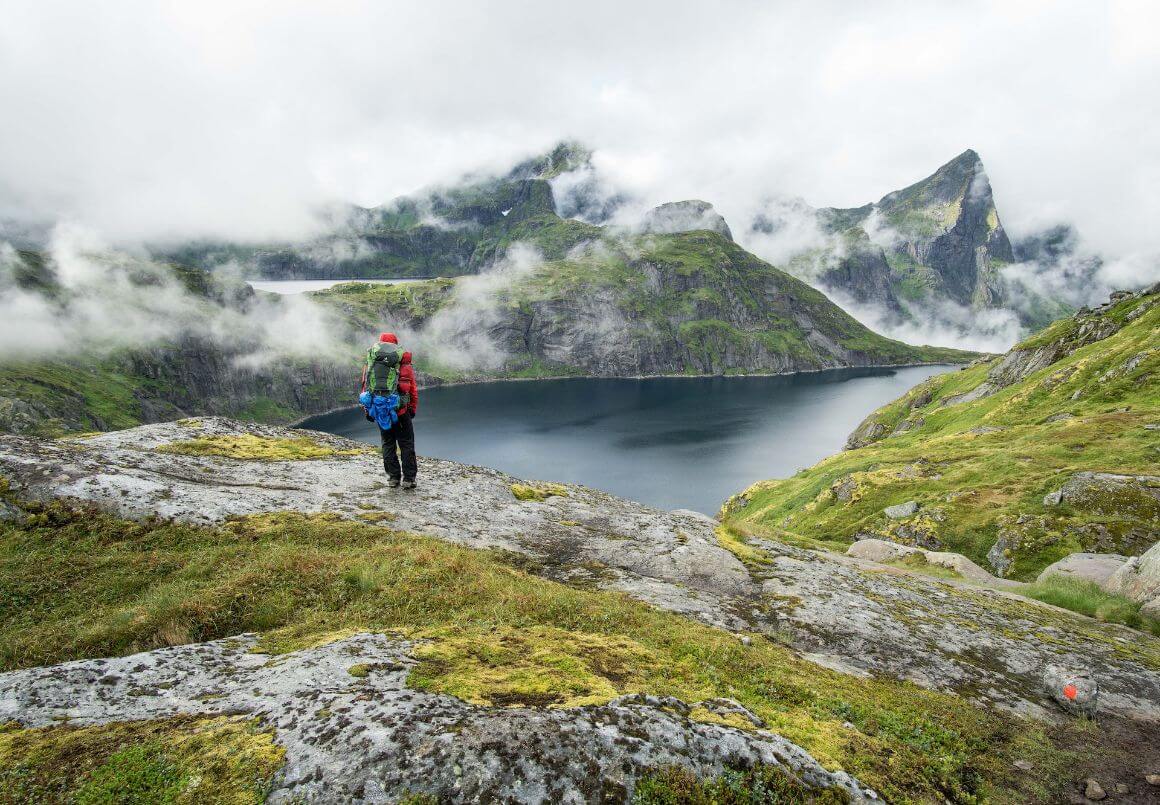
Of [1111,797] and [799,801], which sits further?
[1111,797]

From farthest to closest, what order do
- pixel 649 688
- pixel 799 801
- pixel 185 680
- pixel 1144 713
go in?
pixel 1144 713 → pixel 649 688 → pixel 185 680 → pixel 799 801

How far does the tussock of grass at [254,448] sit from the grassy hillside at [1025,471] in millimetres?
19082

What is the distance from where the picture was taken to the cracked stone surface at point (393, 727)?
4887 mm

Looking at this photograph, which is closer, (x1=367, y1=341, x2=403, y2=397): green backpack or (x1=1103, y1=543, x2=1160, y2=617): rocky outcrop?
(x1=1103, y1=543, x2=1160, y2=617): rocky outcrop

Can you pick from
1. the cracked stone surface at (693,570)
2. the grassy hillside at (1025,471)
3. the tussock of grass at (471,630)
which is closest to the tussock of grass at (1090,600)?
the cracked stone surface at (693,570)

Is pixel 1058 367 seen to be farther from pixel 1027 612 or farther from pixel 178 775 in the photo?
pixel 178 775

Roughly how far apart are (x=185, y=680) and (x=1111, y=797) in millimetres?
13187

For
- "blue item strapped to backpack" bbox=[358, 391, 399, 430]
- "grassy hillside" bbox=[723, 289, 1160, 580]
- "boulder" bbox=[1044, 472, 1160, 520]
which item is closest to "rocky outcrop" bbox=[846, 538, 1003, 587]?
"grassy hillside" bbox=[723, 289, 1160, 580]

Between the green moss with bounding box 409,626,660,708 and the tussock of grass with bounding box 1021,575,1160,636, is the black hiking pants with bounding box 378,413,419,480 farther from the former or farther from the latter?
the tussock of grass with bounding box 1021,575,1160,636

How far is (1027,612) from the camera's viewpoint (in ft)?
51.4

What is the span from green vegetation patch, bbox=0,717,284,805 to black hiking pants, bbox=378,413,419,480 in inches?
527

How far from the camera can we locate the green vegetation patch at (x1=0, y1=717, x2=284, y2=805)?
174 inches

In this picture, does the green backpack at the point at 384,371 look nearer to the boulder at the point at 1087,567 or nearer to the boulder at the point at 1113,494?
the boulder at the point at 1087,567

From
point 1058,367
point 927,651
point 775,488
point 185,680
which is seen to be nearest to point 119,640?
point 185,680
